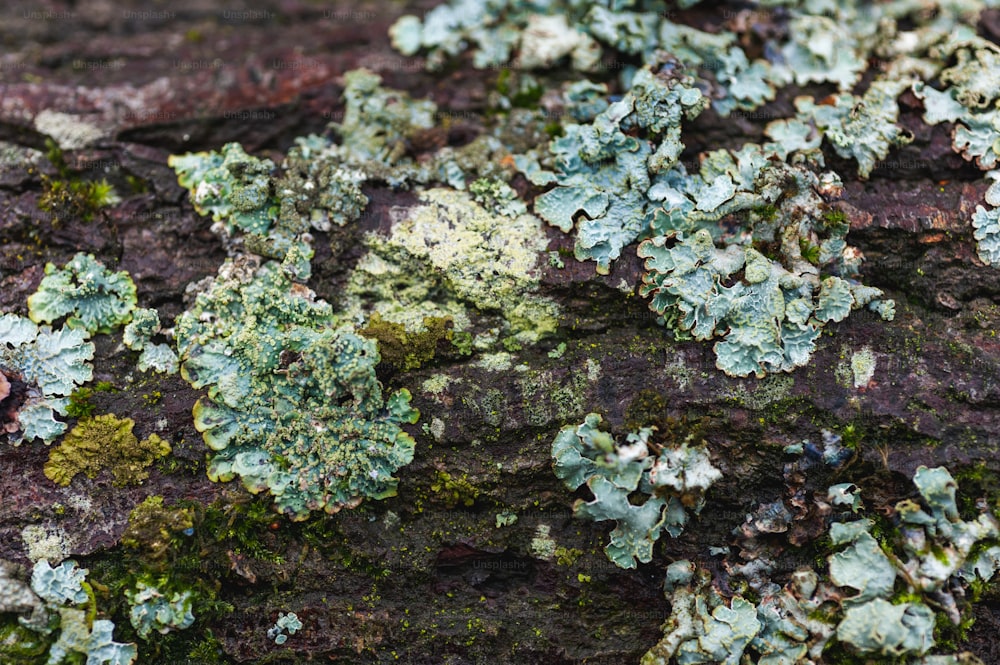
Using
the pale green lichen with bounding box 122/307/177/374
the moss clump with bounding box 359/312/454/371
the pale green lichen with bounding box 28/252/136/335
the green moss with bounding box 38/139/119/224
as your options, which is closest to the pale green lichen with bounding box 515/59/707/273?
the moss clump with bounding box 359/312/454/371

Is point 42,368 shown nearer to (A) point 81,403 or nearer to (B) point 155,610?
(A) point 81,403

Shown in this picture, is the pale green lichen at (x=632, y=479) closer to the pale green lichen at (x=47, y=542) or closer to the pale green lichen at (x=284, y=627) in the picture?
the pale green lichen at (x=284, y=627)

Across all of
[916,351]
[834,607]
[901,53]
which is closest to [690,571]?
[834,607]

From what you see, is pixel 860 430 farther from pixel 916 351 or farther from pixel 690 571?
pixel 690 571

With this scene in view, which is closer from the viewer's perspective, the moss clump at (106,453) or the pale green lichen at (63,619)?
the pale green lichen at (63,619)

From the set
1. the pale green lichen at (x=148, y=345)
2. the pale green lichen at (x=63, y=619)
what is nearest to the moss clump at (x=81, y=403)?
Answer: the pale green lichen at (x=148, y=345)

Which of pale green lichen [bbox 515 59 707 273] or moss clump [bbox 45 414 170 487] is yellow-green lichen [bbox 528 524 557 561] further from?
moss clump [bbox 45 414 170 487]

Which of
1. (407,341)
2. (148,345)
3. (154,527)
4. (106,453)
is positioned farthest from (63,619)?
(407,341)
